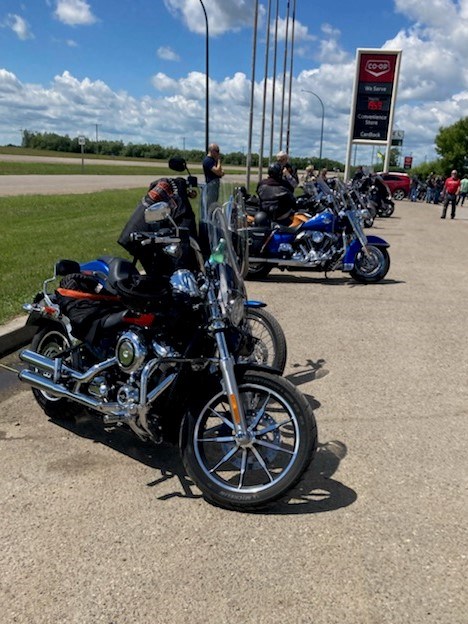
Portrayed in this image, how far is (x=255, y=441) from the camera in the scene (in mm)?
3072

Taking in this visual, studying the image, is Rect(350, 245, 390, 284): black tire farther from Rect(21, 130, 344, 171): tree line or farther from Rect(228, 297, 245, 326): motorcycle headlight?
Rect(21, 130, 344, 171): tree line

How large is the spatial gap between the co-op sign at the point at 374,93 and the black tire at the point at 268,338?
85.0 feet

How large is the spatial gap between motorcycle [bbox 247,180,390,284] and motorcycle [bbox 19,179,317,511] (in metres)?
5.65

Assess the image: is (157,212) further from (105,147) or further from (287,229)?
(105,147)

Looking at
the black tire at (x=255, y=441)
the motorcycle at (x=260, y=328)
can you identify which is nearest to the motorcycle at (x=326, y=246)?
the motorcycle at (x=260, y=328)

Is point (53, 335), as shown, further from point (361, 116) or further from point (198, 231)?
point (361, 116)

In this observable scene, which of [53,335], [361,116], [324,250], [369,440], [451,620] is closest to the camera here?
[451,620]

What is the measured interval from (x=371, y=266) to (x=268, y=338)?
5.34 meters

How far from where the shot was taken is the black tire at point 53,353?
3.98 metres

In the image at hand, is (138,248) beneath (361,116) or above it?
beneath

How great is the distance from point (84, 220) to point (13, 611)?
1254cm

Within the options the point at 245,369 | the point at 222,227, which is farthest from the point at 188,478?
the point at 222,227

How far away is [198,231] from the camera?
3611 millimetres

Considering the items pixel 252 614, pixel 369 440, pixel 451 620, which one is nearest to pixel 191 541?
pixel 252 614
